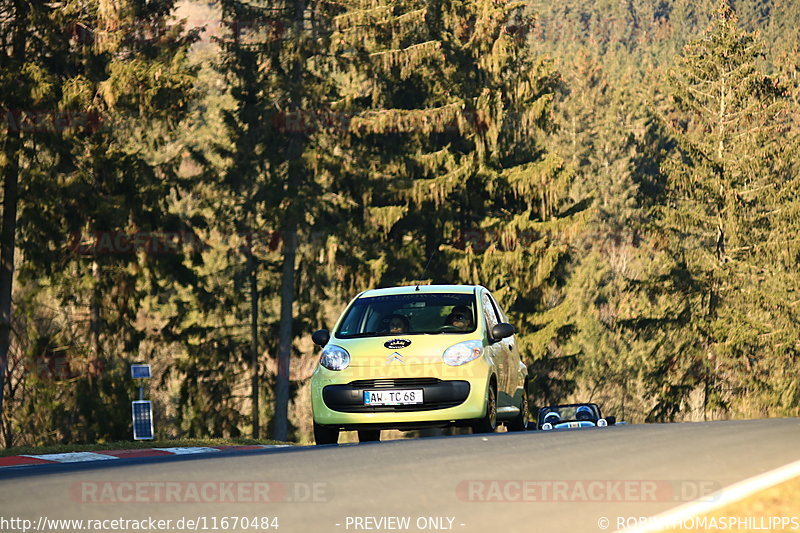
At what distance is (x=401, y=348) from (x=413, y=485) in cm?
560

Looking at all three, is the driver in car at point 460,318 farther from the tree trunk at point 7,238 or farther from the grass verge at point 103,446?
the tree trunk at point 7,238

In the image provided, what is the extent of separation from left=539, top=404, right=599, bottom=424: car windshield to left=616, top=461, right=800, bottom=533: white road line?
1775cm

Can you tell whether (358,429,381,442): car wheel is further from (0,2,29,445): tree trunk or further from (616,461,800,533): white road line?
(0,2,29,445): tree trunk

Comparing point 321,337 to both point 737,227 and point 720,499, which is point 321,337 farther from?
point 737,227

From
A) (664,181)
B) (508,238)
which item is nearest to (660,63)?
(664,181)

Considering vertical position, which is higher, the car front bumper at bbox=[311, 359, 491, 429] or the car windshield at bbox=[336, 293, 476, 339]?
the car windshield at bbox=[336, 293, 476, 339]

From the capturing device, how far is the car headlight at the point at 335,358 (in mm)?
13641

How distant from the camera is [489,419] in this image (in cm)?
1387

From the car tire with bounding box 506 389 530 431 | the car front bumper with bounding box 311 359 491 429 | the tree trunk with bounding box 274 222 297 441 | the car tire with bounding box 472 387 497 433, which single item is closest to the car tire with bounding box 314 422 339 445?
the car front bumper with bounding box 311 359 491 429

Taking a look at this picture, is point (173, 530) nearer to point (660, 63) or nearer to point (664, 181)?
point (664, 181)

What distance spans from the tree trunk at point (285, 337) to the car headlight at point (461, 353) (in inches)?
956

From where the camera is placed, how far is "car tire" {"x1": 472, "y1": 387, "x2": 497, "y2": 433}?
45.0ft

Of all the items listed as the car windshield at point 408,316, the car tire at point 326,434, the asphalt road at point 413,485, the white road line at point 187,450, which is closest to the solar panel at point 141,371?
the white road line at point 187,450

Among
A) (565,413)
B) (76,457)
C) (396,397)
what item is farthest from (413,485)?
(565,413)
